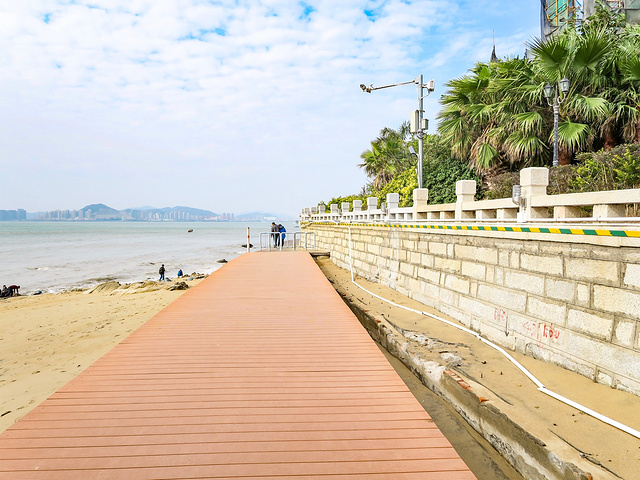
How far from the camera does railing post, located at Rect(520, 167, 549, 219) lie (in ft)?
21.7

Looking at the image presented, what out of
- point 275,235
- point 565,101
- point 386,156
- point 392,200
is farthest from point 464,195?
point 386,156

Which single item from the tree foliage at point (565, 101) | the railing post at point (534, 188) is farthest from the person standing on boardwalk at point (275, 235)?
the railing post at point (534, 188)

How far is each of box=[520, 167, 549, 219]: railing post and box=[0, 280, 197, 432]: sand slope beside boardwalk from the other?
29.5 feet

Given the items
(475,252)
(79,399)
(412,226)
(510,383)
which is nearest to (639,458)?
(510,383)

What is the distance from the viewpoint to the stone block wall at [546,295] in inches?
185

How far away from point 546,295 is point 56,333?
1333 centimetres

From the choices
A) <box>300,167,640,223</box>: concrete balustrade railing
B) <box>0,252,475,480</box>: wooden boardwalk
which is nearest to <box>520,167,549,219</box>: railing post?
<box>300,167,640,223</box>: concrete balustrade railing

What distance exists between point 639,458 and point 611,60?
14.1m

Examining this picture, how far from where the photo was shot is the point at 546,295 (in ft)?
19.6

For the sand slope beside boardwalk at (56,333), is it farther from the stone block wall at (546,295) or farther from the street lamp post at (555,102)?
the street lamp post at (555,102)

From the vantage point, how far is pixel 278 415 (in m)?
3.52

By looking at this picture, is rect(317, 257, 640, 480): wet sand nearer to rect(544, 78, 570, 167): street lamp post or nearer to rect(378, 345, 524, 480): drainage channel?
rect(378, 345, 524, 480): drainage channel

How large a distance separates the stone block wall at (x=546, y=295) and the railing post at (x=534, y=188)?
21.0 inches

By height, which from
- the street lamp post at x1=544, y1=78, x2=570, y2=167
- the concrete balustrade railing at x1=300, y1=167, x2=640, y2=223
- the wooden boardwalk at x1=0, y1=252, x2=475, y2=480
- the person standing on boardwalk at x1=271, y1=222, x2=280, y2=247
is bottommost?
the wooden boardwalk at x1=0, y1=252, x2=475, y2=480
